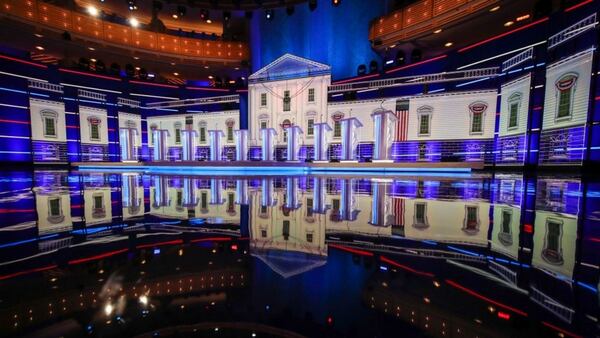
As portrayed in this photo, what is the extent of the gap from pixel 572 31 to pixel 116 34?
16.6 meters

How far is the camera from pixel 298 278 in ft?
2.16

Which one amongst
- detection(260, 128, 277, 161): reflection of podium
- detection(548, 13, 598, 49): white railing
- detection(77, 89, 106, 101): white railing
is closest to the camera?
detection(548, 13, 598, 49): white railing

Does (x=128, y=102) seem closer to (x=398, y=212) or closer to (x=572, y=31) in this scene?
(x=398, y=212)

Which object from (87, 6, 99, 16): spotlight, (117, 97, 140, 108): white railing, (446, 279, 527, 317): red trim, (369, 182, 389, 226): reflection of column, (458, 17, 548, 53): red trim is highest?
(87, 6, 99, 16): spotlight

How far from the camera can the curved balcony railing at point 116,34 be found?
9539 millimetres

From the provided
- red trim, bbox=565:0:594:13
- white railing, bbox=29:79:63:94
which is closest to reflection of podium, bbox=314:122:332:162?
red trim, bbox=565:0:594:13

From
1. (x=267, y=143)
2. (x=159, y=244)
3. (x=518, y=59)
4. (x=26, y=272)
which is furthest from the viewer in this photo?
(x=267, y=143)

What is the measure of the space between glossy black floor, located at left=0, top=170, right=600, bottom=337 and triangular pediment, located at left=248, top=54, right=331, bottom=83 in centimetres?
1260

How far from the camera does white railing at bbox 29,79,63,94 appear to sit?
34.4ft

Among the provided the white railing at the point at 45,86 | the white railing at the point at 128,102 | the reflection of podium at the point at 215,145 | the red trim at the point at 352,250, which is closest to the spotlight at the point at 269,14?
the reflection of podium at the point at 215,145

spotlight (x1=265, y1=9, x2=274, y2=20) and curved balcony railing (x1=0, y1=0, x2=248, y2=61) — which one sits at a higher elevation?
spotlight (x1=265, y1=9, x2=274, y2=20)

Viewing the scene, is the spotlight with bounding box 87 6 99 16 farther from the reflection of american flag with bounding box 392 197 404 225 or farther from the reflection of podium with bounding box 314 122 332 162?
the reflection of american flag with bounding box 392 197 404 225

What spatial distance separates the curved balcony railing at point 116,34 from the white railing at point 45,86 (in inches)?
91.1

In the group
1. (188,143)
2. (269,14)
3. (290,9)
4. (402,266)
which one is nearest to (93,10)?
(269,14)
